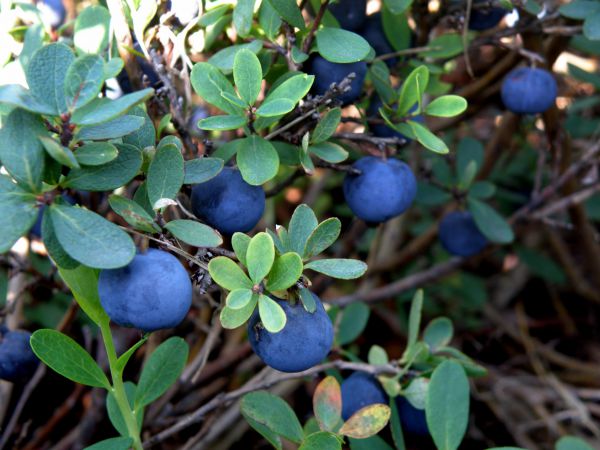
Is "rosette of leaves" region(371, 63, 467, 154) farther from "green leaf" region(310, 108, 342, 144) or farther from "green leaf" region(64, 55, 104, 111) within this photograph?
"green leaf" region(64, 55, 104, 111)

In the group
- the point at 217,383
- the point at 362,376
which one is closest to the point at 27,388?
the point at 217,383

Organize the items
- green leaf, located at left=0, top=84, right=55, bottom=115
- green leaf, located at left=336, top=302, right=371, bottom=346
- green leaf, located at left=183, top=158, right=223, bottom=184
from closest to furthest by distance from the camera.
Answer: green leaf, located at left=0, top=84, right=55, bottom=115, green leaf, located at left=183, top=158, right=223, bottom=184, green leaf, located at left=336, top=302, right=371, bottom=346

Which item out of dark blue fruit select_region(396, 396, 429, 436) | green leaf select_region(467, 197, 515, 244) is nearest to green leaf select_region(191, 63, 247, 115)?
dark blue fruit select_region(396, 396, 429, 436)

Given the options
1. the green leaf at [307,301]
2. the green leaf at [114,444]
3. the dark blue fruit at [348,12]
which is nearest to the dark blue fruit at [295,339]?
the green leaf at [307,301]

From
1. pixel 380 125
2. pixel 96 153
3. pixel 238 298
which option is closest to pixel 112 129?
pixel 96 153

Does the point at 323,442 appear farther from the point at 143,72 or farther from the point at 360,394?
the point at 143,72

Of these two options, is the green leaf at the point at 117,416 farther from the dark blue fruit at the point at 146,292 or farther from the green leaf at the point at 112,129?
the green leaf at the point at 112,129

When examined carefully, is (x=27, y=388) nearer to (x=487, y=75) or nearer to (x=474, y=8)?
(x=474, y=8)
